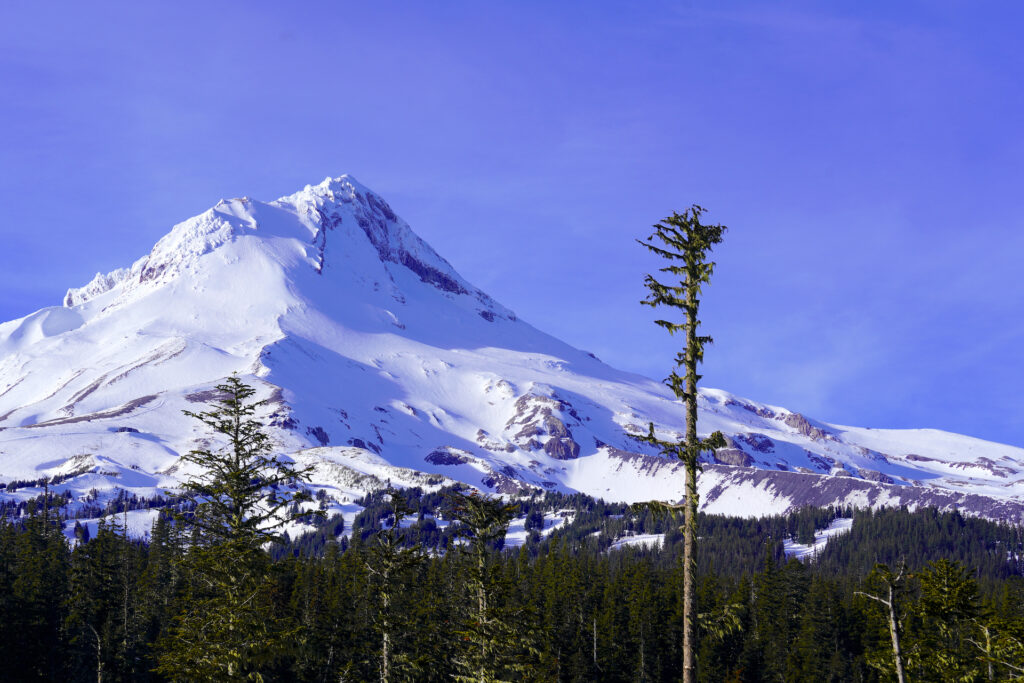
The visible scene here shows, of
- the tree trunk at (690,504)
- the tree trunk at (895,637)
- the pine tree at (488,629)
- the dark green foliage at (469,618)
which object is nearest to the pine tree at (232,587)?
the dark green foliage at (469,618)

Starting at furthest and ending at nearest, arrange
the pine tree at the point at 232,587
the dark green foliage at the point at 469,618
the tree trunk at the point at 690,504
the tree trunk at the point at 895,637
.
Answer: the tree trunk at the point at 895,637 < the dark green foliage at the point at 469,618 < the pine tree at the point at 232,587 < the tree trunk at the point at 690,504

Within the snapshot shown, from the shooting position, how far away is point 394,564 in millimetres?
42781

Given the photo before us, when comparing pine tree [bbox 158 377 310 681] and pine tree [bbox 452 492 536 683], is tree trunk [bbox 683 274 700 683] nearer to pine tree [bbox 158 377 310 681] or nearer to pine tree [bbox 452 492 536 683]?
pine tree [bbox 158 377 310 681]

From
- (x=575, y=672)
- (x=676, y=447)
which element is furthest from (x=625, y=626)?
(x=676, y=447)

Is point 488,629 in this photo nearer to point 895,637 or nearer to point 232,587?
point 232,587

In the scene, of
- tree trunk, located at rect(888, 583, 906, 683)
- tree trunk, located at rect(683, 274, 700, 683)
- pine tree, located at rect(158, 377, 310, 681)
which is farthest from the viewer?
tree trunk, located at rect(888, 583, 906, 683)

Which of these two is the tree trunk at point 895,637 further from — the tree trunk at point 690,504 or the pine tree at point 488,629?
the tree trunk at point 690,504

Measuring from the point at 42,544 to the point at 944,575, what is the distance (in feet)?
257

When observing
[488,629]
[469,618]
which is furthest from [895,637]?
[469,618]

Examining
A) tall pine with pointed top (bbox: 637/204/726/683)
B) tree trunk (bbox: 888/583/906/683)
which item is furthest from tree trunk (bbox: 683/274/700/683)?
tree trunk (bbox: 888/583/906/683)

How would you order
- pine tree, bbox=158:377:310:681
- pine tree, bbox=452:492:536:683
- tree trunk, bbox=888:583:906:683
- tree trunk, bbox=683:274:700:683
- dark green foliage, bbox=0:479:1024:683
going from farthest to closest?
tree trunk, bbox=888:583:906:683
dark green foliage, bbox=0:479:1024:683
pine tree, bbox=452:492:536:683
pine tree, bbox=158:377:310:681
tree trunk, bbox=683:274:700:683

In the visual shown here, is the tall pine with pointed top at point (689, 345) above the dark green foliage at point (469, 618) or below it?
above

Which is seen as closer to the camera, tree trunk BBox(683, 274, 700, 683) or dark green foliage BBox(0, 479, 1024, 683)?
tree trunk BBox(683, 274, 700, 683)

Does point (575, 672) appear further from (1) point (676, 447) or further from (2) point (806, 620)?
(1) point (676, 447)
